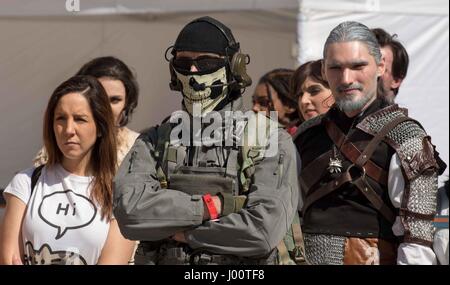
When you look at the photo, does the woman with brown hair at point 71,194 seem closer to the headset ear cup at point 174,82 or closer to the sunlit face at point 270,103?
the headset ear cup at point 174,82

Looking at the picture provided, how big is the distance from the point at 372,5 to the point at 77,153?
9.65ft

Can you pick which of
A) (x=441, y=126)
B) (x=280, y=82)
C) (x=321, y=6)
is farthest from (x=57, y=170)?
(x=441, y=126)

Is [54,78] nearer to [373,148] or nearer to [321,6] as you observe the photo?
[321,6]

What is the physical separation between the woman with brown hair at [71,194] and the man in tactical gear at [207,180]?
77cm

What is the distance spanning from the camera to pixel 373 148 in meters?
4.11

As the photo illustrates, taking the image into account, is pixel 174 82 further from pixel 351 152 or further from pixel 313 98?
pixel 313 98

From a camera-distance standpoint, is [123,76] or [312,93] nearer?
[312,93]

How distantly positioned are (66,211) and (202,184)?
1.09m

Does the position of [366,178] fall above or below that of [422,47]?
below

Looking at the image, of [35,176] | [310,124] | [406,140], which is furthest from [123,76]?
[406,140]

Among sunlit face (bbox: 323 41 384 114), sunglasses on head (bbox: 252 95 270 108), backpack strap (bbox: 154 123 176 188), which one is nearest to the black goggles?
backpack strap (bbox: 154 123 176 188)

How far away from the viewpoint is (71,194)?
447cm

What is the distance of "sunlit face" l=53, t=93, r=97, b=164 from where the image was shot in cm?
456

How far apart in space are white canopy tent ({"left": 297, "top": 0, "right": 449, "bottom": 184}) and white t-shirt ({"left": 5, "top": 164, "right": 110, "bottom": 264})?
112 inches
